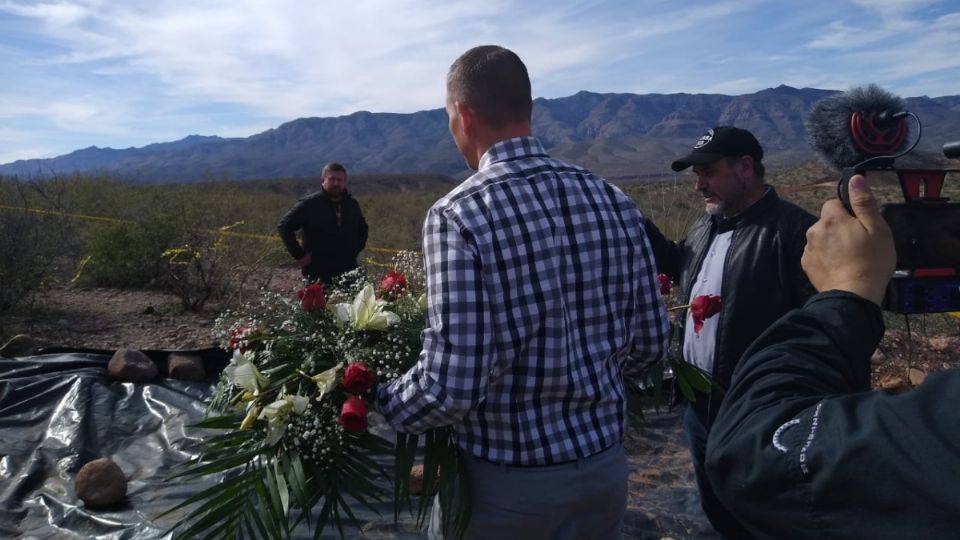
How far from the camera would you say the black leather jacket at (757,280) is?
3.07 metres

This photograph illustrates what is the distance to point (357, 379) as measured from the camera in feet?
6.30

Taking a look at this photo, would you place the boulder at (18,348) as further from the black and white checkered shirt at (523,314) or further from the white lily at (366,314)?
the black and white checkered shirt at (523,314)

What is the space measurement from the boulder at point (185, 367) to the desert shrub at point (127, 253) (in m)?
5.45

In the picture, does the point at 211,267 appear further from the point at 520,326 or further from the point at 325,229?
the point at 520,326

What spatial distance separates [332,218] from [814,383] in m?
5.80

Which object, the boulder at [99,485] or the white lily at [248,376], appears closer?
the white lily at [248,376]

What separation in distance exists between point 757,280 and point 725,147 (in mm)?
633

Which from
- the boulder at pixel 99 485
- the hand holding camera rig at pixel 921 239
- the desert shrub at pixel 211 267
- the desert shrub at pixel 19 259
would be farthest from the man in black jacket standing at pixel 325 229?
the hand holding camera rig at pixel 921 239

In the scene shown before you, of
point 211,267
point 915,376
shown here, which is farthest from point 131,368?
point 915,376

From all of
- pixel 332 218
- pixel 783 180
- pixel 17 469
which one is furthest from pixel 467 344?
Result: pixel 783 180

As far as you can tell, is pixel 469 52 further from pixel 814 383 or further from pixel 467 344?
pixel 814 383

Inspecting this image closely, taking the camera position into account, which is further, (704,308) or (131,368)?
(131,368)

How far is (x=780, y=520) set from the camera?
890mm

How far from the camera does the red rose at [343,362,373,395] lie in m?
1.92
